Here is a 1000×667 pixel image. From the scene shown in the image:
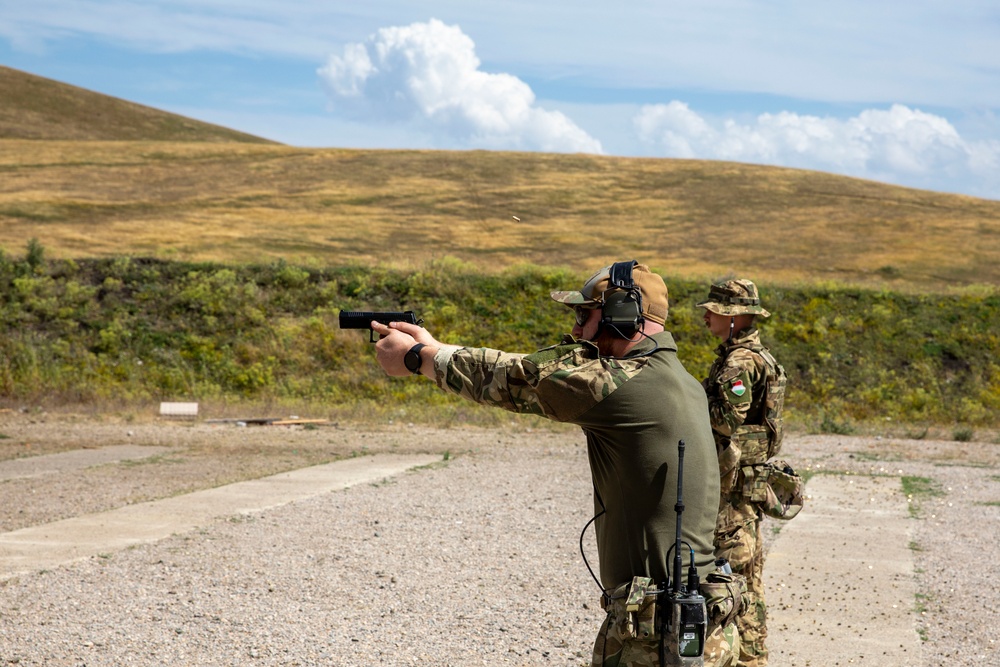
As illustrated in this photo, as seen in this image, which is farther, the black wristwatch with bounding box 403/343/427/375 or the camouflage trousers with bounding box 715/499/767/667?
the camouflage trousers with bounding box 715/499/767/667

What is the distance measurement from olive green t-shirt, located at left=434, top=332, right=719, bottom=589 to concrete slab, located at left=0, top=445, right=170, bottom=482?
405 inches

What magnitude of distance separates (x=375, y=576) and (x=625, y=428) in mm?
4760

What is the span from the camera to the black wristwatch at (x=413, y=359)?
10.1ft

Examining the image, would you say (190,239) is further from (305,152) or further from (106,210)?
(305,152)

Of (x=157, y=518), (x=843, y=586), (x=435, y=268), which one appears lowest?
(x=157, y=518)

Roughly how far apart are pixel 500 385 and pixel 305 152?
1819 inches

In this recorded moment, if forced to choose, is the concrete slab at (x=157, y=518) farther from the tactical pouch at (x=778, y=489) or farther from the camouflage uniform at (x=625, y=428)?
the camouflage uniform at (x=625, y=428)

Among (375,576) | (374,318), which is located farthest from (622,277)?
(375,576)

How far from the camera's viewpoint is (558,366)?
2.95 metres

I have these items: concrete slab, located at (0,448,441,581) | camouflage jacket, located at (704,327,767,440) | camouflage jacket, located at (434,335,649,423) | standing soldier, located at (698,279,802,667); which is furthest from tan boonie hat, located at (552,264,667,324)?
concrete slab, located at (0,448,441,581)

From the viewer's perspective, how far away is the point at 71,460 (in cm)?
1302

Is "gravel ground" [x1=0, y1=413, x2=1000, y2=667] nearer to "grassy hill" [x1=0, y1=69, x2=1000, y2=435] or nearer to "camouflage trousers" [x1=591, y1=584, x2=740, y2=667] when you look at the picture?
"camouflage trousers" [x1=591, y1=584, x2=740, y2=667]

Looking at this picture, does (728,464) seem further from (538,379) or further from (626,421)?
(538,379)

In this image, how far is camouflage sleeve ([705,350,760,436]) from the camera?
4961 mm
